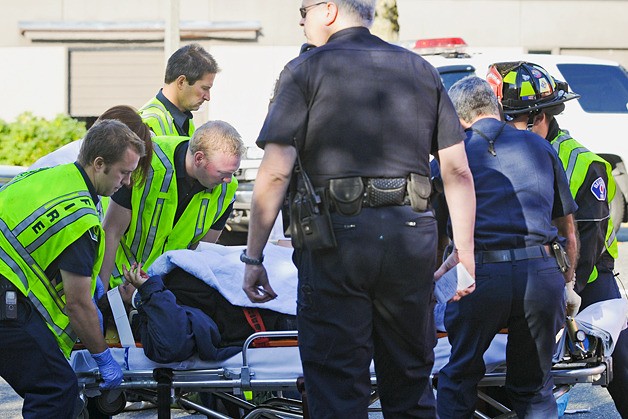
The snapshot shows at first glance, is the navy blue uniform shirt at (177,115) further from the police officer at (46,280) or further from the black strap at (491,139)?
the black strap at (491,139)

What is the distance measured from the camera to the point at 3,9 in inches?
746

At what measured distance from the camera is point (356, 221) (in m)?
3.72

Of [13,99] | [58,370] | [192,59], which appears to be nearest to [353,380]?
[58,370]

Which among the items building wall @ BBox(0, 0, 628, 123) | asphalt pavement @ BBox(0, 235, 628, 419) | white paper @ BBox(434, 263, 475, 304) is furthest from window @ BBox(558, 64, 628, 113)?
white paper @ BBox(434, 263, 475, 304)

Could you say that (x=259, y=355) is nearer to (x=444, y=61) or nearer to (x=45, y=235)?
(x=45, y=235)

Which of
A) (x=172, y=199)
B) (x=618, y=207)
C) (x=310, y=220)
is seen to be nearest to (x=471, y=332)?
(x=310, y=220)

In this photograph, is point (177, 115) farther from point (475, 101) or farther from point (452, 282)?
point (452, 282)

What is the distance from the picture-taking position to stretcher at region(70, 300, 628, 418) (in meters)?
4.61

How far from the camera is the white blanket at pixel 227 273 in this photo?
4906 mm

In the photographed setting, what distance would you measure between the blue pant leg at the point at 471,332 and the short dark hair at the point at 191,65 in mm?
2384

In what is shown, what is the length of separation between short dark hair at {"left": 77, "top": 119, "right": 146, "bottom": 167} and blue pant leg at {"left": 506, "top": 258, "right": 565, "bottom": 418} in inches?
63.0

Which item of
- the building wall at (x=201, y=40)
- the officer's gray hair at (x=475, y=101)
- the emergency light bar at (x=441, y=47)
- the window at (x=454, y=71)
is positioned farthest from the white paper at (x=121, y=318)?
the building wall at (x=201, y=40)

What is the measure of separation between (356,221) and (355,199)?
7 cm

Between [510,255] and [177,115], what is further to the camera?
[177,115]
